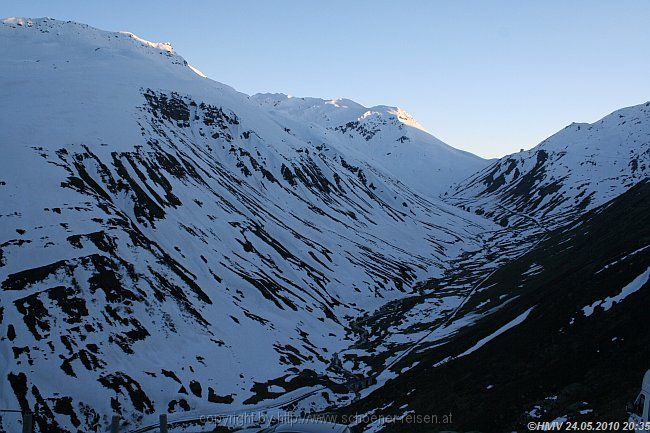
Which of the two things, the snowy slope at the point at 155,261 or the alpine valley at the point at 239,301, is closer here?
the alpine valley at the point at 239,301

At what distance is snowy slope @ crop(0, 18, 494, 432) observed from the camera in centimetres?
4209

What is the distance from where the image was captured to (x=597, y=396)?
19.3 m

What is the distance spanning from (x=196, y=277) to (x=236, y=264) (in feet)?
44.9

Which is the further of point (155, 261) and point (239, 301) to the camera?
point (239, 301)

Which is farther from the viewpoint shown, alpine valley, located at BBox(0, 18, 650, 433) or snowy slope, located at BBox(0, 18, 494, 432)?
snowy slope, located at BBox(0, 18, 494, 432)

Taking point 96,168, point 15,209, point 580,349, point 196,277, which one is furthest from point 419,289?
point 580,349

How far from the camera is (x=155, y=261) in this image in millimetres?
62719

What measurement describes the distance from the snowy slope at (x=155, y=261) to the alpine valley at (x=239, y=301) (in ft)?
0.92

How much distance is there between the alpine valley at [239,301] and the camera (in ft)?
92.3

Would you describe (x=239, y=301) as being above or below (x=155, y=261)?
below

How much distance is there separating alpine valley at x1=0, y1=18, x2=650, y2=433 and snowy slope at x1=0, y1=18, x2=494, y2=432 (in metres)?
0.28

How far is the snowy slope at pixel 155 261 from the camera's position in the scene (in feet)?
138

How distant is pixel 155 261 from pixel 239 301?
→ 1343cm

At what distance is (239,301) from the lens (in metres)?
70.4
